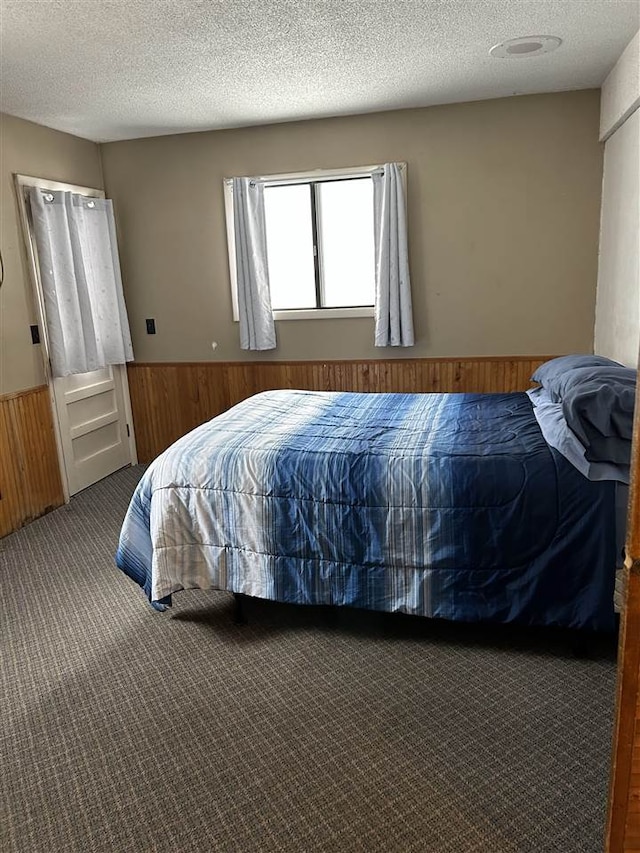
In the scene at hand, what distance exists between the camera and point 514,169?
4035 millimetres

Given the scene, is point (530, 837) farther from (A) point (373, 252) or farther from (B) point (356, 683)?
(A) point (373, 252)

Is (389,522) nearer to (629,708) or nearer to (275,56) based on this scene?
(629,708)

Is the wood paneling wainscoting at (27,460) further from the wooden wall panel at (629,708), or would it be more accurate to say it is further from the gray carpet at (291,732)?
the wooden wall panel at (629,708)

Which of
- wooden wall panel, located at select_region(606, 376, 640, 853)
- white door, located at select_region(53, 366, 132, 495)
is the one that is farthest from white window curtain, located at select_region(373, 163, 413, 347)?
wooden wall panel, located at select_region(606, 376, 640, 853)

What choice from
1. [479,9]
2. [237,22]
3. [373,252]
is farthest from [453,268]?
[237,22]

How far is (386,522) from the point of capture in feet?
7.81

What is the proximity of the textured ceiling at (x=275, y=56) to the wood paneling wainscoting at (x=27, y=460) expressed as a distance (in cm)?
173

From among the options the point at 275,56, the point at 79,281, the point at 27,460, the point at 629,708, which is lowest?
the point at 27,460

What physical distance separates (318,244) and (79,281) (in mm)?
1641

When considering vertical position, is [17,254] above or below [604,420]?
above

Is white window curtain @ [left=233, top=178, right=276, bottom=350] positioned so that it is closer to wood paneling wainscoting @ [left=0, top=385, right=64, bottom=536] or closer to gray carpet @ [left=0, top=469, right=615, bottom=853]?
wood paneling wainscoting @ [left=0, top=385, right=64, bottom=536]

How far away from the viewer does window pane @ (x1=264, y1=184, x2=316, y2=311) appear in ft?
14.9

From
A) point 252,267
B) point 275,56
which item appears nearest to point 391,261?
point 252,267

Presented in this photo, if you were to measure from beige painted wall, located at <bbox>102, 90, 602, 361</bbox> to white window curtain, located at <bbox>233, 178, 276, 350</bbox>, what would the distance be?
0.16m
